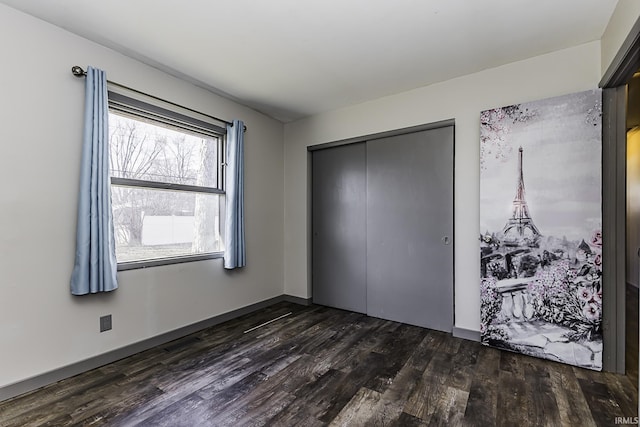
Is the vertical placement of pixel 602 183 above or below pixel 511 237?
above

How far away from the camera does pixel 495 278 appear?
8.61 ft

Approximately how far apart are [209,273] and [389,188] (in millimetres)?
2235

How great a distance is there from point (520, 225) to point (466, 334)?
1.16m

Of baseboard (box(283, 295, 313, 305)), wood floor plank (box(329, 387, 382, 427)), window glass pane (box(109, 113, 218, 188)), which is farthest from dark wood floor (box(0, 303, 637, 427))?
window glass pane (box(109, 113, 218, 188))

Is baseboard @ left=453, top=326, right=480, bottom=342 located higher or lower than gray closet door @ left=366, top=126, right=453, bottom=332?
lower

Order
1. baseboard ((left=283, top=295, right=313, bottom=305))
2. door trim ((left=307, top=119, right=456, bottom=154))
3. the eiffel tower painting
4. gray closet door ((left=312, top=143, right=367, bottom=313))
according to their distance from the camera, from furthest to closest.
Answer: baseboard ((left=283, top=295, right=313, bottom=305)), gray closet door ((left=312, top=143, right=367, bottom=313)), door trim ((left=307, top=119, right=456, bottom=154)), the eiffel tower painting

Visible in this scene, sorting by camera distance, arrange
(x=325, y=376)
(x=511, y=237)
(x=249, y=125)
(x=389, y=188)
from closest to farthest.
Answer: (x=325, y=376), (x=511, y=237), (x=389, y=188), (x=249, y=125)

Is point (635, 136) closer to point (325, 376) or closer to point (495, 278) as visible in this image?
point (495, 278)

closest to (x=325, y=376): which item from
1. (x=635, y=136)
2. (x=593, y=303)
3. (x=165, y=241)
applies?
(x=165, y=241)

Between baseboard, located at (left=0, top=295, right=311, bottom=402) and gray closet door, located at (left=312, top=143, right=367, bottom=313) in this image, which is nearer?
baseboard, located at (left=0, top=295, right=311, bottom=402)

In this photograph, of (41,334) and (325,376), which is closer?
(41,334)

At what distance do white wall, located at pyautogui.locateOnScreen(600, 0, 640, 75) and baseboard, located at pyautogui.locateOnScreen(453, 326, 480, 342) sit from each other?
7.87 feet

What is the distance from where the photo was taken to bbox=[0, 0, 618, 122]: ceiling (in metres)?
1.94

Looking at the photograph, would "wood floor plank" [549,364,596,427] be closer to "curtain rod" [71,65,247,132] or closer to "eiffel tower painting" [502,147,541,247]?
"eiffel tower painting" [502,147,541,247]
